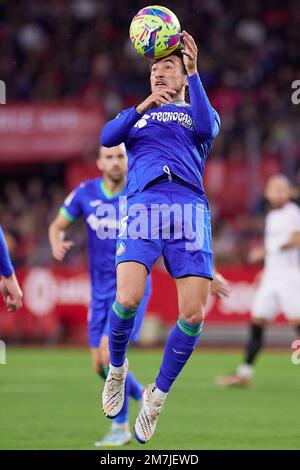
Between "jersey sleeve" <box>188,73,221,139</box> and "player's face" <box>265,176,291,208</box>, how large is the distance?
236 inches

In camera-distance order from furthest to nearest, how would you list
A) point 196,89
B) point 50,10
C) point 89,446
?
point 50,10
point 89,446
point 196,89

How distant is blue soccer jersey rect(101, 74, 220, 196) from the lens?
253 inches

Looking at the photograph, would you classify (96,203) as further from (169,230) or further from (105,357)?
(169,230)

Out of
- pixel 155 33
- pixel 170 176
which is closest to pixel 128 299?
pixel 170 176

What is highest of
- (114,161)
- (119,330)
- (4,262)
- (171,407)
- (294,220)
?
(114,161)

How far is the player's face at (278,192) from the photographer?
1241cm

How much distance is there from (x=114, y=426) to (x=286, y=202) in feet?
18.4

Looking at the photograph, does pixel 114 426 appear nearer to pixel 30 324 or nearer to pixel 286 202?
pixel 286 202

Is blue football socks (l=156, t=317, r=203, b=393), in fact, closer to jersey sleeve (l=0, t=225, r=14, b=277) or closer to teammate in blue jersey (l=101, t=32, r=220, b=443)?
teammate in blue jersey (l=101, t=32, r=220, b=443)

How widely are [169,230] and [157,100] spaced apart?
2.80ft

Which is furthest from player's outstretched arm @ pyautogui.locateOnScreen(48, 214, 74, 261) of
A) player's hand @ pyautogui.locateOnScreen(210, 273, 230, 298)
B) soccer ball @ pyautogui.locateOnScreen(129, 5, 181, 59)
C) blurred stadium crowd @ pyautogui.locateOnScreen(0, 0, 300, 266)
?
blurred stadium crowd @ pyautogui.locateOnScreen(0, 0, 300, 266)

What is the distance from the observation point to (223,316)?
17.8 m

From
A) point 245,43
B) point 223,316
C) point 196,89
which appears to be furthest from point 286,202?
point 245,43

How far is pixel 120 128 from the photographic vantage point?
642cm
